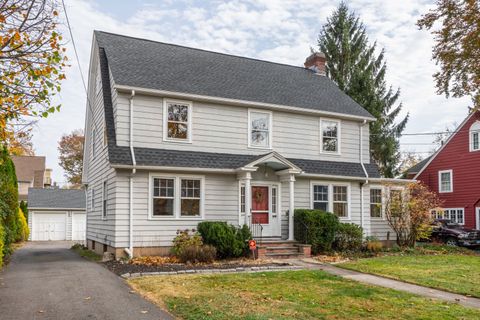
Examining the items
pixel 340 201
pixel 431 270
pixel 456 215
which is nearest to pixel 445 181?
pixel 456 215

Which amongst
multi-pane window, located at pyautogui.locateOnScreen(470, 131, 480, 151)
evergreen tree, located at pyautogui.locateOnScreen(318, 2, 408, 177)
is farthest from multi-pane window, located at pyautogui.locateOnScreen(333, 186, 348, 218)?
evergreen tree, located at pyautogui.locateOnScreen(318, 2, 408, 177)

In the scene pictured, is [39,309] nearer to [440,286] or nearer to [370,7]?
[440,286]

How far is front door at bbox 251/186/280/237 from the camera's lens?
1686 centimetres

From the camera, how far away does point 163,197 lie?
15195 millimetres

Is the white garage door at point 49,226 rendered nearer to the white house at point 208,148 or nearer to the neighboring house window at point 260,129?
the white house at point 208,148

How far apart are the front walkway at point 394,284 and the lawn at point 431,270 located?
1.07 feet

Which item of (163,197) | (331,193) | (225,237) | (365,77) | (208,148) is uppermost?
(365,77)

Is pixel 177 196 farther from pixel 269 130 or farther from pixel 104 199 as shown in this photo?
pixel 269 130

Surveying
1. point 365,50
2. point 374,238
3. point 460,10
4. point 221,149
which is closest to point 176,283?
point 221,149

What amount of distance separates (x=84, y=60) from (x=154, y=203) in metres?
9.22

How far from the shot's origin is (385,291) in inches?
373

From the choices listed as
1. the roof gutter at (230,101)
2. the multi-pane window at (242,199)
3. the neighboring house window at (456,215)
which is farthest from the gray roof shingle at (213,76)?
the neighboring house window at (456,215)

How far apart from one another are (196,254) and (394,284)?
5.75 metres

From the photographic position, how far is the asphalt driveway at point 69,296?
725 centimetres
